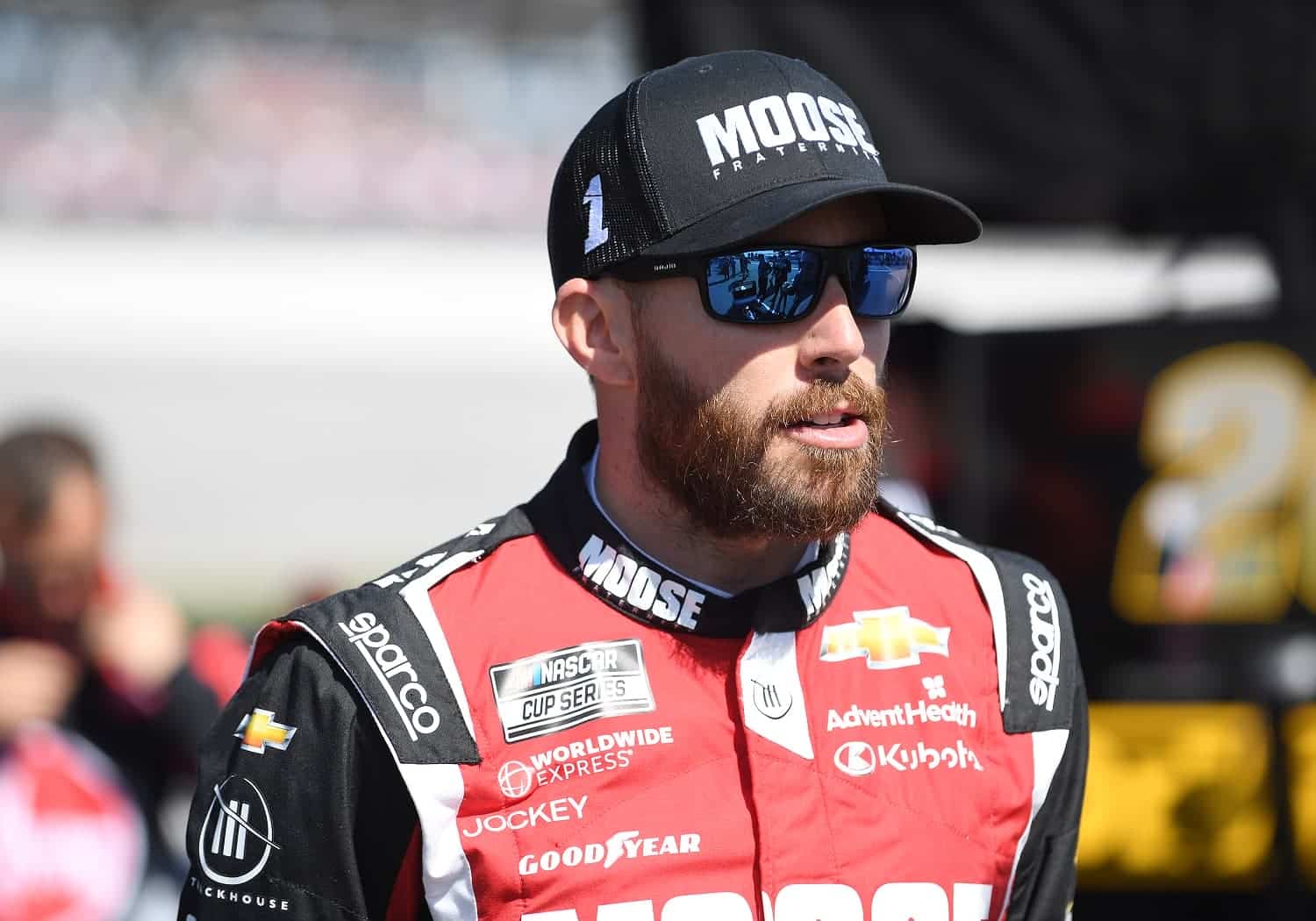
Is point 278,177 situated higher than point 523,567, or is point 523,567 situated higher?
point 278,177

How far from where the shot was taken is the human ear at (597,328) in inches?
69.8

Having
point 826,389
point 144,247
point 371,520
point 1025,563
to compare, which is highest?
point 144,247

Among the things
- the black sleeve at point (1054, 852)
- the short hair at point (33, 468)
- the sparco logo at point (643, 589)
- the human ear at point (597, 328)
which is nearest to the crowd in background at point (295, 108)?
the short hair at point (33, 468)

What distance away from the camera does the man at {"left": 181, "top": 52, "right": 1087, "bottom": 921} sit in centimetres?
158

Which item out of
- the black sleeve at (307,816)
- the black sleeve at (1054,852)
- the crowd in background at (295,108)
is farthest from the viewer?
the crowd in background at (295,108)

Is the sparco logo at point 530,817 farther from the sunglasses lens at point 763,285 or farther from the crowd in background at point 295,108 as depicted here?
the crowd in background at point 295,108

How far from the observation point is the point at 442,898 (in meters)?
1.57

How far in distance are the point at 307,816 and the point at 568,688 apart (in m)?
0.29

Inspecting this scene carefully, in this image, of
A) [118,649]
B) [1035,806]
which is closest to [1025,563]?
[1035,806]

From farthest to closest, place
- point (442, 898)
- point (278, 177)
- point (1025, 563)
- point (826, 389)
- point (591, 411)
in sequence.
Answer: point (278, 177) < point (591, 411) < point (1025, 563) < point (826, 389) < point (442, 898)

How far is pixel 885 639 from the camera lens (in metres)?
1.78

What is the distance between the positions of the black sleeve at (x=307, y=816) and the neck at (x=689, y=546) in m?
0.38

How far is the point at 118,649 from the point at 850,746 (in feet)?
6.31

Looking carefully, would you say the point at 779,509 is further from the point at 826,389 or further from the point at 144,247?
the point at 144,247
